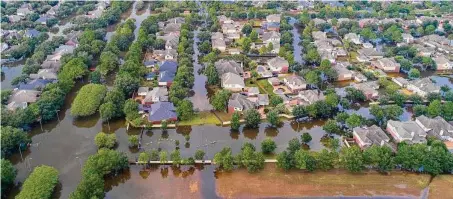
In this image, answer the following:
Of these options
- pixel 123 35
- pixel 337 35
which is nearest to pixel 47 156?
pixel 123 35

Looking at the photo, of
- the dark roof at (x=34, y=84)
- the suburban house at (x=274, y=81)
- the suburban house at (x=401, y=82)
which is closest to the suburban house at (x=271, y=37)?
the suburban house at (x=274, y=81)

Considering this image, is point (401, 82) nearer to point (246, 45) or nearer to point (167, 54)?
point (246, 45)

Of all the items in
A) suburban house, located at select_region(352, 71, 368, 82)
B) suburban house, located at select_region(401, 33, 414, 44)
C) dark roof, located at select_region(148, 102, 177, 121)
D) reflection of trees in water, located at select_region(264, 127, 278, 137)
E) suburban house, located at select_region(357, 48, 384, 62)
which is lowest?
reflection of trees in water, located at select_region(264, 127, 278, 137)

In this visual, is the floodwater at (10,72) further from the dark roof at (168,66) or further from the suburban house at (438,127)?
the suburban house at (438,127)

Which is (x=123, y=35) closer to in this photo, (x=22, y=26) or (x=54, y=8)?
(x=22, y=26)

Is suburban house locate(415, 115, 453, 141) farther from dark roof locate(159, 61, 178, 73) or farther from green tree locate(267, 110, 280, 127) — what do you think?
dark roof locate(159, 61, 178, 73)

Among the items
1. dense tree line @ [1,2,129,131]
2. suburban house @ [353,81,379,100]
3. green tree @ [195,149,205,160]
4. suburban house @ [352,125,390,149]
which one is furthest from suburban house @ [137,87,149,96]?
suburban house @ [353,81,379,100]
